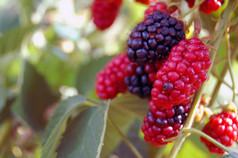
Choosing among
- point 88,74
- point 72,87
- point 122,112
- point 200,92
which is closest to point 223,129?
point 200,92

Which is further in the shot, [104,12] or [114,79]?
[104,12]

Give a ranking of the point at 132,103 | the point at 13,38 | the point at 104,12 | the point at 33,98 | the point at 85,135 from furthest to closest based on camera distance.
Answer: the point at 13,38, the point at 33,98, the point at 104,12, the point at 132,103, the point at 85,135

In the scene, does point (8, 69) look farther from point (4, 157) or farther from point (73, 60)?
point (4, 157)

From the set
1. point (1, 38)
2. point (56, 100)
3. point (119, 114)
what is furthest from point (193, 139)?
point (1, 38)

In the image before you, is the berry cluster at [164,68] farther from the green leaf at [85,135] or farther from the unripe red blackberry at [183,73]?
the green leaf at [85,135]

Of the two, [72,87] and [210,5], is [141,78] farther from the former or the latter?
[72,87]

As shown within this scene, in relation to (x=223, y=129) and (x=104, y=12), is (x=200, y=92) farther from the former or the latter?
(x=104, y=12)

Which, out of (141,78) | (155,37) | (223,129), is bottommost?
(223,129)

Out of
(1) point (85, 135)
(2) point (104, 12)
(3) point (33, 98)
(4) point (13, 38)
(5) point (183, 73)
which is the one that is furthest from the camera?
(4) point (13, 38)

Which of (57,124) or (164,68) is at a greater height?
(164,68)
